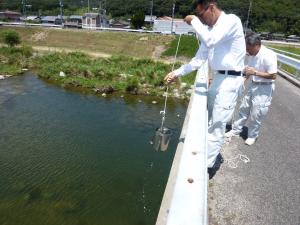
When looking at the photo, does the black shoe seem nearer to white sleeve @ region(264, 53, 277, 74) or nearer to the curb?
white sleeve @ region(264, 53, 277, 74)

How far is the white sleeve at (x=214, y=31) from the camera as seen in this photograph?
10.3 feet

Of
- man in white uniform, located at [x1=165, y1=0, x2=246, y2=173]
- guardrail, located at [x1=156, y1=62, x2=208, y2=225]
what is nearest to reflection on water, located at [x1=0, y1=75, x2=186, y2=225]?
man in white uniform, located at [x1=165, y1=0, x2=246, y2=173]

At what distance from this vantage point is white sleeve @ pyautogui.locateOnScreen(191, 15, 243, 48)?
314 centimetres

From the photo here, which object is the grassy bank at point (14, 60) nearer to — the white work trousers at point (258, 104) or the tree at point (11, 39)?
the tree at point (11, 39)

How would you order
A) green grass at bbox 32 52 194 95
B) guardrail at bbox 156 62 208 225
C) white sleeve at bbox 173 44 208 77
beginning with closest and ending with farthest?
guardrail at bbox 156 62 208 225
white sleeve at bbox 173 44 208 77
green grass at bbox 32 52 194 95

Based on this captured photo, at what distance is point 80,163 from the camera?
9.41 metres

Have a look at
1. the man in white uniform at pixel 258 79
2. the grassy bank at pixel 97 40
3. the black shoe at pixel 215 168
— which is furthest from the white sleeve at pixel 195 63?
the grassy bank at pixel 97 40

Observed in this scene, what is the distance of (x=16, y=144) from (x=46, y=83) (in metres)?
10.1

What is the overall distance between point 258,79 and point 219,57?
74.6 inches

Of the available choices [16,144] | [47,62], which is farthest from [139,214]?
[47,62]

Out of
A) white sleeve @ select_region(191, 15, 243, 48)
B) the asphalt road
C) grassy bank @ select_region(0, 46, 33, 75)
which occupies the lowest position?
grassy bank @ select_region(0, 46, 33, 75)

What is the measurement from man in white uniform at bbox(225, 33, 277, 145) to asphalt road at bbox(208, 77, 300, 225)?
0.39 m

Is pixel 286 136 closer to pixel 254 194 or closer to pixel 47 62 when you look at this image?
pixel 254 194

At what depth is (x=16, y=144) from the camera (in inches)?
410
